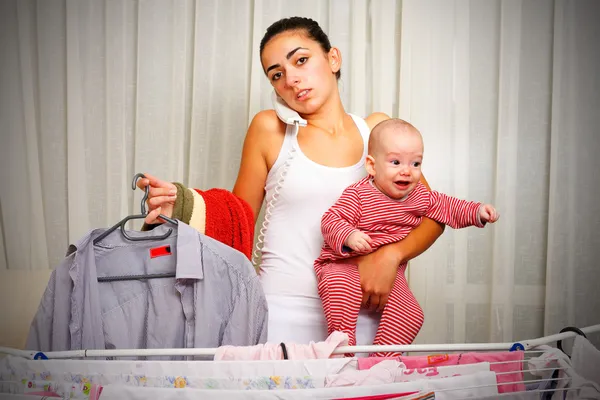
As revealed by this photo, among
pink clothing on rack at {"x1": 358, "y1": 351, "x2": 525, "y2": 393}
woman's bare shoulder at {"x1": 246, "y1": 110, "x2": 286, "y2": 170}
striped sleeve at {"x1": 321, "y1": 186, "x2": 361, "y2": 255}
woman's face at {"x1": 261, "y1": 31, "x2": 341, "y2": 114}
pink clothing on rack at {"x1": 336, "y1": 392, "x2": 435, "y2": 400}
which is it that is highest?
woman's face at {"x1": 261, "y1": 31, "x2": 341, "y2": 114}

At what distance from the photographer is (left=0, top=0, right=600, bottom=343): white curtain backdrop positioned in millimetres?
2092

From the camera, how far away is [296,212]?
162cm

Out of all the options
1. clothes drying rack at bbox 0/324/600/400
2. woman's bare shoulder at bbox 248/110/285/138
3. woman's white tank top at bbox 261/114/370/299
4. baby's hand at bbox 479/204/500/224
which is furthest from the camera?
woman's bare shoulder at bbox 248/110/285/138

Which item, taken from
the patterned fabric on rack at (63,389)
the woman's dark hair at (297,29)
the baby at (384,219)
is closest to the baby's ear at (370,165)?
the baby at (384,219)

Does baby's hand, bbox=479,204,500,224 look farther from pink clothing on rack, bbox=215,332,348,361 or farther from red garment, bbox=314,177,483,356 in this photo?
pink clothing on rack, bbox=215,332,348,361

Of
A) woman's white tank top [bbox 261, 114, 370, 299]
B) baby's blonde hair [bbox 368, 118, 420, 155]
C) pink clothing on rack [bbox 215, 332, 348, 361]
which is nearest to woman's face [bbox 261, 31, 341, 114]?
woman's white tank top [bbox 261, 114, 370, 299]

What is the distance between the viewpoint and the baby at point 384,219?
1379 millimetres

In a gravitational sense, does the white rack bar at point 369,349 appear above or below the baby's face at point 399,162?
below

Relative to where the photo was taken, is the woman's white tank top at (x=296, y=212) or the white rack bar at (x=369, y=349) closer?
the white rack bar at (x=369, y=349)

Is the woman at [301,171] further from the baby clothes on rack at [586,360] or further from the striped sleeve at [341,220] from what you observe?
the baby clothes on rack at [586,360]

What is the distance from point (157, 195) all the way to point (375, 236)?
52 centimetres

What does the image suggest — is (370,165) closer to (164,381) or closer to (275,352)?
(275,352)

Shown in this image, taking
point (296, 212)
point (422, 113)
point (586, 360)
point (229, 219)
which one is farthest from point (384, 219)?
point (422, 113)

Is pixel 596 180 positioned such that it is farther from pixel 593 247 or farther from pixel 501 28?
pixel 501 28
